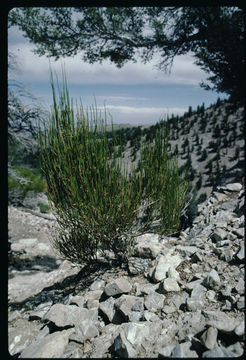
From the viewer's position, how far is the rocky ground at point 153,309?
1.70 metres

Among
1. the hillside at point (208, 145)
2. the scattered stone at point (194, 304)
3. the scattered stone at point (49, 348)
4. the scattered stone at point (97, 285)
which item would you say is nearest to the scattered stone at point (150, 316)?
the scattered stone at point (194, 304)

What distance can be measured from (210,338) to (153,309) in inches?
30.2

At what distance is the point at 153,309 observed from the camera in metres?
2.25

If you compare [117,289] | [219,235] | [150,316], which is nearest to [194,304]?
[150,316]

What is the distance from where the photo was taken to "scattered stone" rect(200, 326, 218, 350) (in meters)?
1.52

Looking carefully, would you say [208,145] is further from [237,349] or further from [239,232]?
[237,349]

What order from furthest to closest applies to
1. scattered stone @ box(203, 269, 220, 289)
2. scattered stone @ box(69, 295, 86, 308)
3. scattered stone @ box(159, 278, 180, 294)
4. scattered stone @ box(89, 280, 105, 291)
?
scattered stone @ box(89, 280, 105, 291)
scattered stone @ box(69, 295, 86, 308)
scattered stone @ box(159, 278, 180, 294)
scattered stone @ box(203, 269, 220, 289)

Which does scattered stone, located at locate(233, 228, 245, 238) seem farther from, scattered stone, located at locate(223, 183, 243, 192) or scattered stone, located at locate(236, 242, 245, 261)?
scattered stone, located at locate(223, 183, 243, 192)

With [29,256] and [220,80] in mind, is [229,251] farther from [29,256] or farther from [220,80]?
[29,256]

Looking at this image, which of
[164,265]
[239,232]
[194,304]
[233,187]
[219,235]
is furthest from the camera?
[233,187]

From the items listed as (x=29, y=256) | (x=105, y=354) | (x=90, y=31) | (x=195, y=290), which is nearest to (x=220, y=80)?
(x=90, y=31)

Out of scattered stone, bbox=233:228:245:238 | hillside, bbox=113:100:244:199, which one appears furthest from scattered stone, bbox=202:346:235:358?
hillside, bbox=113:100:244:199

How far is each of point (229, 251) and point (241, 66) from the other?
395 cm
